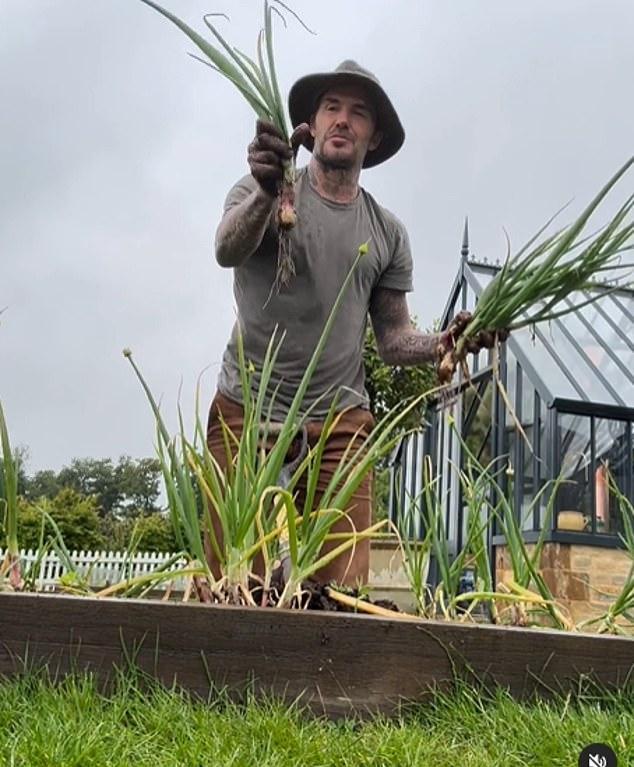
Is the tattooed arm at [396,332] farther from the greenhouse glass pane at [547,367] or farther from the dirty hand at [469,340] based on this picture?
the greenhouse glass pane at [547,367]

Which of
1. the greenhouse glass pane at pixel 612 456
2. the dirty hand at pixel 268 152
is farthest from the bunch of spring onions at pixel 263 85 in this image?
the greenhouse glass pane at pixel 612 456

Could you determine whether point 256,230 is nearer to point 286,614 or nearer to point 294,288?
point 294,288

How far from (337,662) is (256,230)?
2.51 ft

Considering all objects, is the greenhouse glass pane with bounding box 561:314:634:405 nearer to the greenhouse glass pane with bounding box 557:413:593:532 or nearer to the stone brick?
the greenhouse glass pane with bounding box 557:413:593:532

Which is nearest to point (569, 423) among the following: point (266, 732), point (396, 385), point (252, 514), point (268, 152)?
point (396, 385)

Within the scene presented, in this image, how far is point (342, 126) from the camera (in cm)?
177

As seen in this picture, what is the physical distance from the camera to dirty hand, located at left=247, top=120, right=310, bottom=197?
1330mm


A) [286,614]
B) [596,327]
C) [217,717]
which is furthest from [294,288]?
[596,327]

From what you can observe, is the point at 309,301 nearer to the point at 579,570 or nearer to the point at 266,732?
the point at 266,732

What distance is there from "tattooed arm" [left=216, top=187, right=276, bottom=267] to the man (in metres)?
0.13

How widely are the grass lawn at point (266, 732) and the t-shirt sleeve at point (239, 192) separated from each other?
1.00 meters

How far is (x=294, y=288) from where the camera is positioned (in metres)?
1.75

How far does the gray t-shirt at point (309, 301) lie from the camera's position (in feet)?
5.72

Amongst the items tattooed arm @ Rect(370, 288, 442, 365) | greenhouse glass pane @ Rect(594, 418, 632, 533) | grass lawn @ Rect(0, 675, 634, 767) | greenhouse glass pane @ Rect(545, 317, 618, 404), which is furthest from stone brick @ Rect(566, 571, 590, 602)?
grass lawn @ Rect(0, 675, 634, 767)
